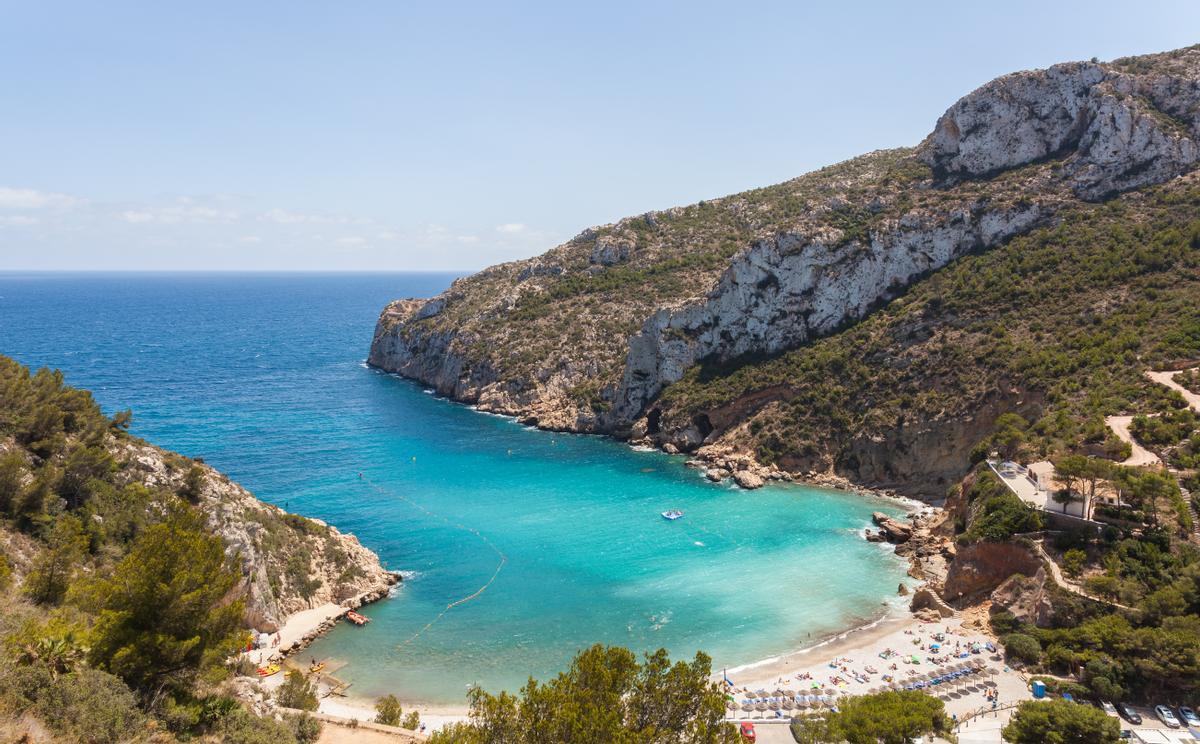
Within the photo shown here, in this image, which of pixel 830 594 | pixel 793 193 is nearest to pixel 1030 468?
pixel 830 594

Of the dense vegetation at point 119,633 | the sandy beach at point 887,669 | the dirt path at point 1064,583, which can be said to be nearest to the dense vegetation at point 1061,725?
the sandy beach at point 887,669

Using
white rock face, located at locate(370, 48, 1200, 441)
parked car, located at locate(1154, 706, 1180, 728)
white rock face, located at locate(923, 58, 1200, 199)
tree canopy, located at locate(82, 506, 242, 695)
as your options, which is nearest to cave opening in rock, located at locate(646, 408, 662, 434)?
white rock face, located at locate(370, 48, 1200, 441)

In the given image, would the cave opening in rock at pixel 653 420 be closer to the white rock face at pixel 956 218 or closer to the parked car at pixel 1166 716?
the white rock face at pixel 956 218

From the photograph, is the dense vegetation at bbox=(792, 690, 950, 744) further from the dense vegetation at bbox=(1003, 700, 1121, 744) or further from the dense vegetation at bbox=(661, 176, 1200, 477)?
the dense vegetation at bbox=(661, 176, 1200, 477)

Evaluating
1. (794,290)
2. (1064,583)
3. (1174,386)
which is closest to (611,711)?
(1064,583)

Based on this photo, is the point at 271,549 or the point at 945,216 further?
the point at 945,216

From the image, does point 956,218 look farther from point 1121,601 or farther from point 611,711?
point 611,711
